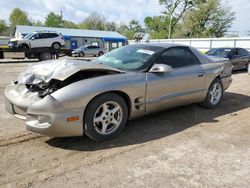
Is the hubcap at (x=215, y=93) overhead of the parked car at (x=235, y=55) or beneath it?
beneath

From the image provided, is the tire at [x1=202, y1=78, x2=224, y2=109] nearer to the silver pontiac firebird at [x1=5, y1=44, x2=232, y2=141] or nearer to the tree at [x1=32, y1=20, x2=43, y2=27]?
the silver pontiac firebird at [x1=5, y1=44, x2=232, y2=141]

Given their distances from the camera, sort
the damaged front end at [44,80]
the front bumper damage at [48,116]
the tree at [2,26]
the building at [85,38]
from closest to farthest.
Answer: the front bumper damage at [48,116], the damaged front end at [44,80], the building at [85,38], the tree at [2,26]

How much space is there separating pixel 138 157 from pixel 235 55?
10.7 m

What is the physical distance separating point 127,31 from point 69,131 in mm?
80871

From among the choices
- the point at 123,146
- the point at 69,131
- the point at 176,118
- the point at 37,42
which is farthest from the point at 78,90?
the point at 37,42

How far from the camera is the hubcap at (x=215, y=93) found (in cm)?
512

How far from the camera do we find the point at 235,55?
1191cm

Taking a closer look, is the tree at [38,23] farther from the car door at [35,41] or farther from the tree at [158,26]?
the car door at [35,41]

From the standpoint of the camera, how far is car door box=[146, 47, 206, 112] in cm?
382

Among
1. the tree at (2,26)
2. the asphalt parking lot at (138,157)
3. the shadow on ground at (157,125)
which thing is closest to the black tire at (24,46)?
the asphalt parking lot at (138,157)

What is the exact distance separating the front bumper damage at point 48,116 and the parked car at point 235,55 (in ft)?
34.0

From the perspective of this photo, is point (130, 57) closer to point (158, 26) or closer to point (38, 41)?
point (38, 41)

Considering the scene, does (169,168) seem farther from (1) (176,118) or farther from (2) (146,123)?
(1) (176,118)

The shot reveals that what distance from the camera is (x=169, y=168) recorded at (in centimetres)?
276
